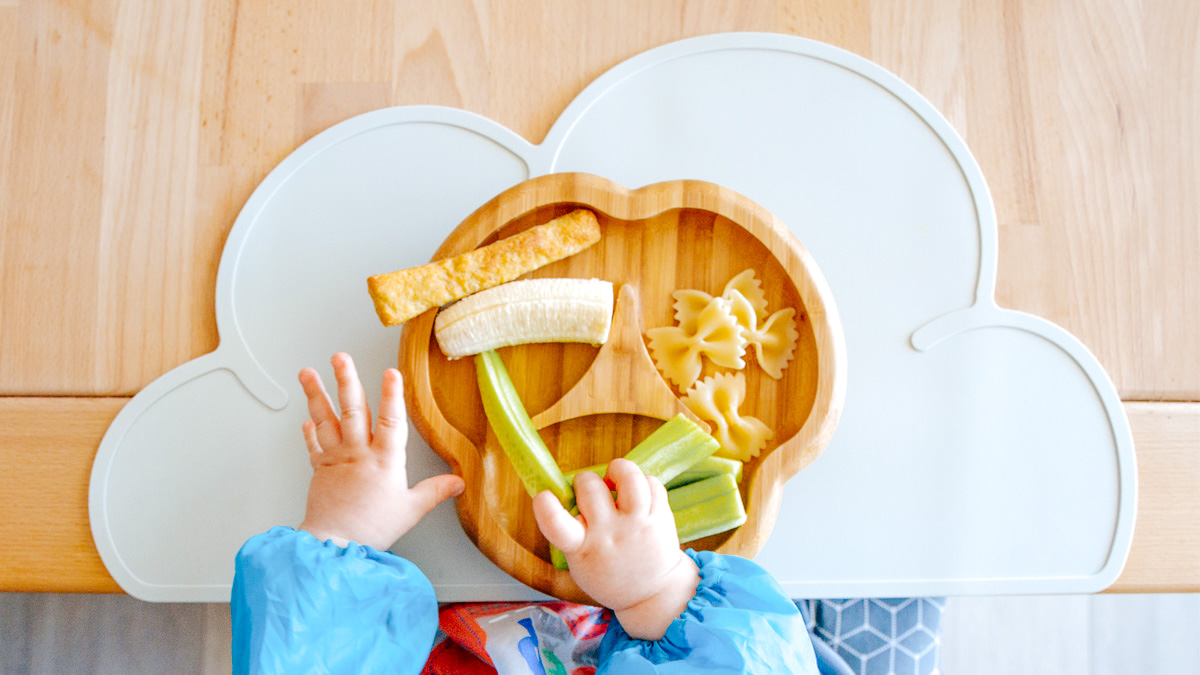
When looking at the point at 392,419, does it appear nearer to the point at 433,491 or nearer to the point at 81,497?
the point at 433,491

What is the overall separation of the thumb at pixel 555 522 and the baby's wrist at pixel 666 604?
125mm

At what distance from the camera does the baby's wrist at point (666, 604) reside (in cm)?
80

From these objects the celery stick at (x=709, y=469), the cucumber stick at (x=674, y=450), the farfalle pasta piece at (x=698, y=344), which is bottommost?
the celery stick at (x=709, y=469)

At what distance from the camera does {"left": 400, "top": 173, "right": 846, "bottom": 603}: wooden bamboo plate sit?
863 millimetres

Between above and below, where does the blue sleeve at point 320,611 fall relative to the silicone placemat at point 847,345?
below

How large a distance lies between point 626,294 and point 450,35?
495 mm

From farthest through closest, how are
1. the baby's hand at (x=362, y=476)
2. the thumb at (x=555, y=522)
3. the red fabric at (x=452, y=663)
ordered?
the red fabric at (x=452, y=663)
the baby's hand at (x=362, y=476)
the thumb at (x=555, y=522)

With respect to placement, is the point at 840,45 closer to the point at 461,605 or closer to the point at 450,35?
the point at 450,35

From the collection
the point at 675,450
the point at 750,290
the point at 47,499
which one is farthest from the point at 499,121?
the point at 47,499

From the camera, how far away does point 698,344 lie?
2.87 feet

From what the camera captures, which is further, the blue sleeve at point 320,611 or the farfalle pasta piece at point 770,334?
the farfalle pasta piece at point 770,334

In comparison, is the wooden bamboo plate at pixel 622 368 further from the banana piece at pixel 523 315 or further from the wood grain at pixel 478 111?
the wood grain at pixel 478 111

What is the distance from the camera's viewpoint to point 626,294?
2.93 ft

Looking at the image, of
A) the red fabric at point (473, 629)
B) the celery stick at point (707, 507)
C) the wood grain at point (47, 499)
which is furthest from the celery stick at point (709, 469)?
the wood grain at point (47, 499)
